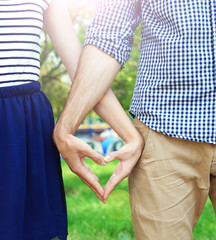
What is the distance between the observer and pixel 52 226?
1.44 metres

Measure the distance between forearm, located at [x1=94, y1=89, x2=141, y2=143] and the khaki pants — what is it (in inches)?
2.9

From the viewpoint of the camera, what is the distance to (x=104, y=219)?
3.99 metres

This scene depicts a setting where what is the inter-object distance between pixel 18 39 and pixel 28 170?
0.52 m

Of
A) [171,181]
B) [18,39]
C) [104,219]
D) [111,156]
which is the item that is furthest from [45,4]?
[104,219]

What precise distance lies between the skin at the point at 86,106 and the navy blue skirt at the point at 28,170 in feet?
0.27

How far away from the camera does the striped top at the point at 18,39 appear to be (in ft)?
4.50

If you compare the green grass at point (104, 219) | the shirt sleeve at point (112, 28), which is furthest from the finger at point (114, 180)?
the green grass at point (104, 219)

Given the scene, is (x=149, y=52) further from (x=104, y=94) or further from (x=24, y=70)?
(x=24, y=70)

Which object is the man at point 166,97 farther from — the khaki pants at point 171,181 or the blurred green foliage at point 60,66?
the blurred green foliage at point 60,66

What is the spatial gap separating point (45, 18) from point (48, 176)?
0.69 metres

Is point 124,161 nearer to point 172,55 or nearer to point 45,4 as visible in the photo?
point 172,55

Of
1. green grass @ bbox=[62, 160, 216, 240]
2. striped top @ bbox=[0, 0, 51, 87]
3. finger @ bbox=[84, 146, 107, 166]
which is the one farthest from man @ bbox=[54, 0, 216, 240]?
green grass @ bbox=[62, 160, 216, 240]

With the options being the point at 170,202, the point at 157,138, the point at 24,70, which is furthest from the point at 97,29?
the point at 170,202

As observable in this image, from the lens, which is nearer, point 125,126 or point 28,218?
point 28,218
